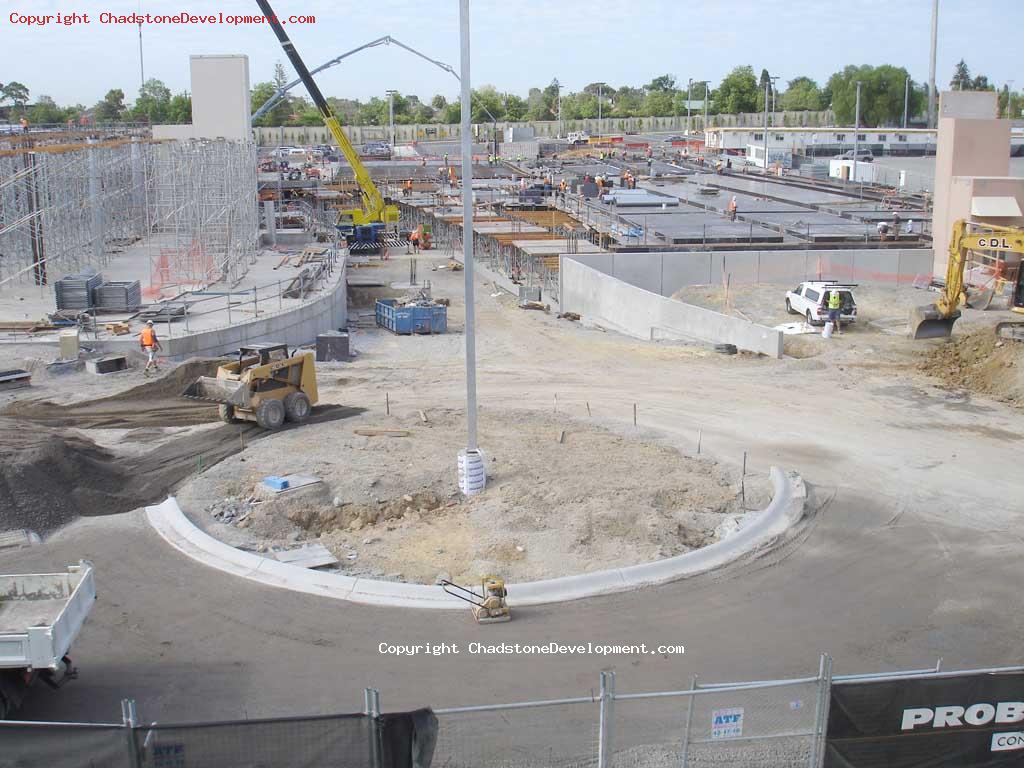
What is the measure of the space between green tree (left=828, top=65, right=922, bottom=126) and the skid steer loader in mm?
142817

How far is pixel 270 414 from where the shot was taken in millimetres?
22422

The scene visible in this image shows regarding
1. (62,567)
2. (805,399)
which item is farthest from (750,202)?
(62,567)

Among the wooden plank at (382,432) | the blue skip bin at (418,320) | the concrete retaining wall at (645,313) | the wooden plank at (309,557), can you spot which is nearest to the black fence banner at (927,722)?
the wooden plank at (309,557)

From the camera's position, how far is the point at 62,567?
1552cm

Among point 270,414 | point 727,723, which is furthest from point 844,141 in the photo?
point 727,723

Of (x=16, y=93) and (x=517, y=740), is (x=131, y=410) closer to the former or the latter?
(x=517, y=740)

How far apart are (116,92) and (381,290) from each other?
134177mm

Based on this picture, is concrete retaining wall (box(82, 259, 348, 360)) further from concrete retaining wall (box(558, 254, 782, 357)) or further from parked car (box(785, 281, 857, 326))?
parked car (box(785, 281, 857, 326))

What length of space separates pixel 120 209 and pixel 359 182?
44.1 feet

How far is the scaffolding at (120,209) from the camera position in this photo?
37688mm

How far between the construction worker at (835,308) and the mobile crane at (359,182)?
2953 cm

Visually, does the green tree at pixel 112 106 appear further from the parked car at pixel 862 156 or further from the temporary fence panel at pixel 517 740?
the temporary fence panel at pixel 517 740

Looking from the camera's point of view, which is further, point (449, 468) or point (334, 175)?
point (334, 175)

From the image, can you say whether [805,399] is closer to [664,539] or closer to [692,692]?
[664,539]
